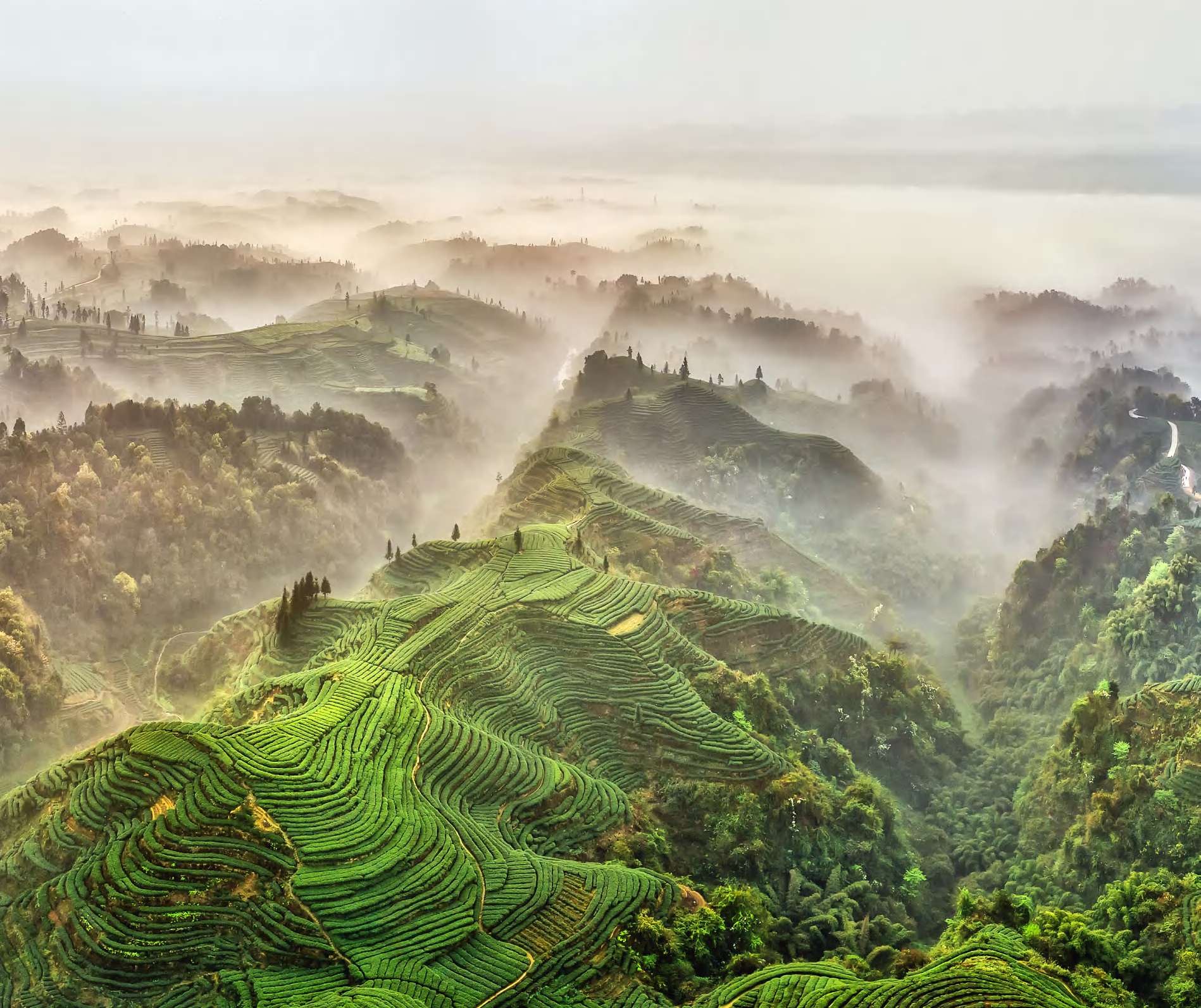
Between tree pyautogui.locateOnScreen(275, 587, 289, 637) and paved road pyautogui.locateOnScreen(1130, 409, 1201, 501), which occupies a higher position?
paved road pyautogui.locateOnScreen(1130, 409, 1201, 501)

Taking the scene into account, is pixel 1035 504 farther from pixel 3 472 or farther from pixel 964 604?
pixel 3 472

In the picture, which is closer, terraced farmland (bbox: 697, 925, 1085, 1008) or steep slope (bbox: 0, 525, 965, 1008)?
terraced farmland (bbox: 697, 925, 1085, 1008)

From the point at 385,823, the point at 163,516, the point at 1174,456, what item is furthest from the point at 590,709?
the point at 1174,456

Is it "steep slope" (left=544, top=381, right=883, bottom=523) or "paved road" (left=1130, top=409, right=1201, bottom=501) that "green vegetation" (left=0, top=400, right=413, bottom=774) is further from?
"paved road" (left=1130, top=409, right=1201, bottom=501)

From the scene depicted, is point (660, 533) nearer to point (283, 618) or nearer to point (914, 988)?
point (283, 618)

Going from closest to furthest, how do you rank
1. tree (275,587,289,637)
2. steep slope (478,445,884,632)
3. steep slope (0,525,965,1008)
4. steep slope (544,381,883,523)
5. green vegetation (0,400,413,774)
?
steep slope (0,525,965,1008)
tree (275,587,289,637)
steep slope (478,445,884,632)
green vegetation (0,400,413,774)
steep slope (544,381,883,523)

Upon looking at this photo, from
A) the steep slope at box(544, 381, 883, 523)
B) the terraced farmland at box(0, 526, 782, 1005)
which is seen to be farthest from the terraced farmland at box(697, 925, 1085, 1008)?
the steep slope at box(544, 381, 883, 523)

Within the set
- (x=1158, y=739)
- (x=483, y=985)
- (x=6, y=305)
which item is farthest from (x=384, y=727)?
(x=6, y=305)
